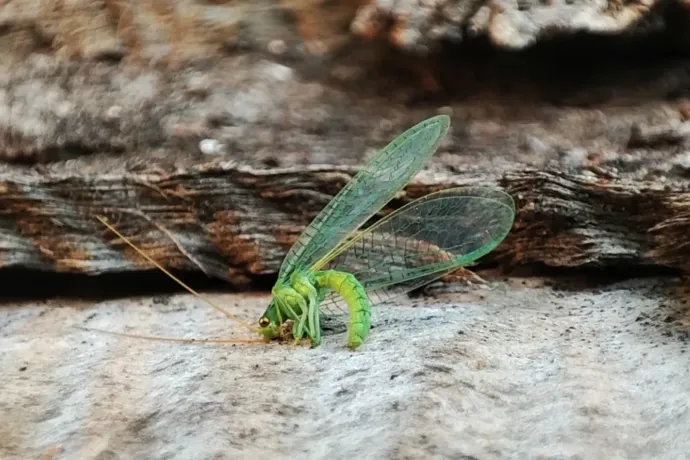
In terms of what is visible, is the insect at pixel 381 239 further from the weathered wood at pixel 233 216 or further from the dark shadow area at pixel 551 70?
the dark shadow area at pixel 551 70

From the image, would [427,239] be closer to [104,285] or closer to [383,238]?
→ [383,238]

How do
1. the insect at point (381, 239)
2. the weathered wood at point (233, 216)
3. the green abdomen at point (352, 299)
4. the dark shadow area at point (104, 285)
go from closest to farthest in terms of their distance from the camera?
the green abdomen at point (352, 299) → the insect at point (381, 239) → the weathered wood at point (233, 216) → the dark shadow area at point (104, 285)

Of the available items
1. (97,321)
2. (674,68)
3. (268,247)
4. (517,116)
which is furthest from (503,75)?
(97,321)

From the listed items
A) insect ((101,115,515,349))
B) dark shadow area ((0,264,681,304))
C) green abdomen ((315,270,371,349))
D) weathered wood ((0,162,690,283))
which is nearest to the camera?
green abdomen ((315,270,371,349))

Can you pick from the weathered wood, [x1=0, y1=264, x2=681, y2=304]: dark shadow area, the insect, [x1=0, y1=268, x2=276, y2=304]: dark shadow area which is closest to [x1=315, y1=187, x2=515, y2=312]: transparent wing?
the insect

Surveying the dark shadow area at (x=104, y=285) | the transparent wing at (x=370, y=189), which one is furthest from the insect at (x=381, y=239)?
the dark shadow area at (x=104, y=285)

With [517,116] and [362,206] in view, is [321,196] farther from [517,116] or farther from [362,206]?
[517,116]

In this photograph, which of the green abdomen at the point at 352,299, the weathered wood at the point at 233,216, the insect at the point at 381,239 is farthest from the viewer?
the weathered wood at the point at 233,216

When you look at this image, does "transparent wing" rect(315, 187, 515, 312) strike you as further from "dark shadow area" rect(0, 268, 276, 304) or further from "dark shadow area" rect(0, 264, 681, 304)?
"dark shadow area" rect(0, 268, 276, 304)
